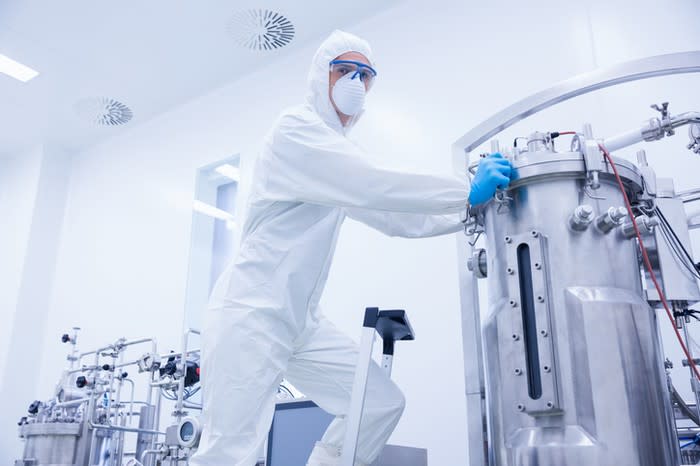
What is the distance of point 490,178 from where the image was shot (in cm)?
124

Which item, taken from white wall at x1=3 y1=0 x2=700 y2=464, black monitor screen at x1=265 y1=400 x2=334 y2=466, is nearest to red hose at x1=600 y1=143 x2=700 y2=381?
white wall at x1=3 y1=0 x2=700 y2=464

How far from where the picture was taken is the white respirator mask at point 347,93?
171 centimetres

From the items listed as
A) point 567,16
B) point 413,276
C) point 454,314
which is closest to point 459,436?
point 454,314

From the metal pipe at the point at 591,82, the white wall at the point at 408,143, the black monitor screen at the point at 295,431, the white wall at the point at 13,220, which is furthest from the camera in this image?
the white wall at the point at 13,220

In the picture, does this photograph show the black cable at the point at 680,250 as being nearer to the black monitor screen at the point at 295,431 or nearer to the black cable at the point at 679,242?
the black cable at the point at 679,242

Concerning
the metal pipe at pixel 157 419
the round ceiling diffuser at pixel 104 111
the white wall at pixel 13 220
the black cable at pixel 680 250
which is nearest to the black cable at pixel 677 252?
the black cable at pixel 680 250

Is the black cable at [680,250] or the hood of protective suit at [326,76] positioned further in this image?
the hood of protective suit at [326,76]

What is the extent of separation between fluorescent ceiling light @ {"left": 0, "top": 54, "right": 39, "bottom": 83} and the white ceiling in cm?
4

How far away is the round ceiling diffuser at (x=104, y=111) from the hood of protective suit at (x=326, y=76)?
2703 mm

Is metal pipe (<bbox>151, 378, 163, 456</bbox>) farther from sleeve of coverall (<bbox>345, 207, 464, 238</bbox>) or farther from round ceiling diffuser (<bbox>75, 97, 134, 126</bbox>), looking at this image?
round ceiling diffuser (<bbox>75, 97, 134, 126</bbox>)

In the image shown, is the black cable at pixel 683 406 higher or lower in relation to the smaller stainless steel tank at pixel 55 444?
higher

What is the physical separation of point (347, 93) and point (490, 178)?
2.05 feet

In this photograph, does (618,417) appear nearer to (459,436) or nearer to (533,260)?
(533,260)

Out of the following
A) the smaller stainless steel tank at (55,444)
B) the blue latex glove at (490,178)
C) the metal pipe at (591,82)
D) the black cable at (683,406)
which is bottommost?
the smaller stainless steel tank at (55,444)
